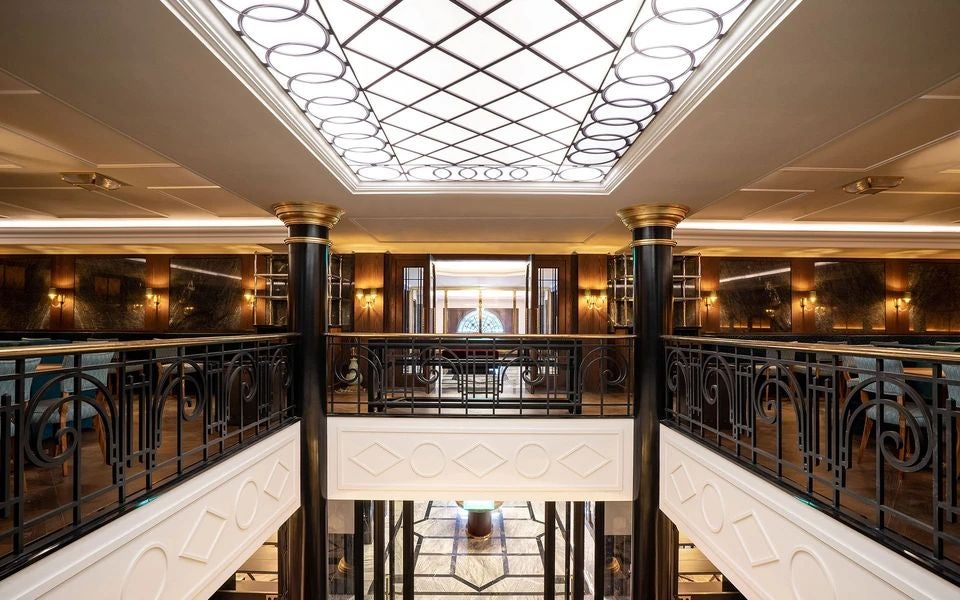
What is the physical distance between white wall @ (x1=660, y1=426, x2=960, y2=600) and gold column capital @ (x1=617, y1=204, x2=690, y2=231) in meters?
2.16

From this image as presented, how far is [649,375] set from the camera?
16.0 feet

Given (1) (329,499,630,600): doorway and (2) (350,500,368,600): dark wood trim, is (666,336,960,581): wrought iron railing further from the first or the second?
(2) (350,500,368,600): dark wood trim

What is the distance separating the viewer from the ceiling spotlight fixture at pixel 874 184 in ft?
14.8

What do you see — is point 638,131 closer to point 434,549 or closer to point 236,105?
point 236,105

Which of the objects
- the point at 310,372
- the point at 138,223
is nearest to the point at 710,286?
the point at 310,372

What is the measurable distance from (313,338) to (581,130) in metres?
3.26

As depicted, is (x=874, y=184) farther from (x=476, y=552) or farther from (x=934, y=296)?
(x=476, y=552)

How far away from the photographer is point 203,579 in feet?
10.1

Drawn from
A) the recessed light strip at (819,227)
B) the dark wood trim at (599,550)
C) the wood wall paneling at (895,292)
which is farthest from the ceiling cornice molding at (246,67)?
the wood wall paneling at (895,292)

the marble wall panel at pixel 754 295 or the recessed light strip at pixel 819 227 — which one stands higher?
the recessed light strip at pixel 819 227

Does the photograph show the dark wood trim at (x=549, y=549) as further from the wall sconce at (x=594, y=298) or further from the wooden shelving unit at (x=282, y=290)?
the wooden shelving unit at (x=282, y=290)

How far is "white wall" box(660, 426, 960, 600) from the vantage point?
2.08m

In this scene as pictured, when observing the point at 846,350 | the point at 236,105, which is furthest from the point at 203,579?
the point at 846,350

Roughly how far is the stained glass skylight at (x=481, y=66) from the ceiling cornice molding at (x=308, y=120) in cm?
6
